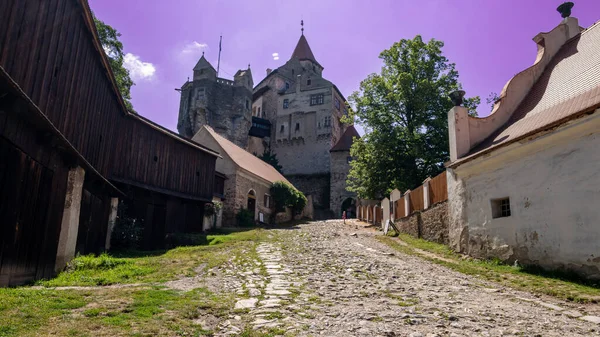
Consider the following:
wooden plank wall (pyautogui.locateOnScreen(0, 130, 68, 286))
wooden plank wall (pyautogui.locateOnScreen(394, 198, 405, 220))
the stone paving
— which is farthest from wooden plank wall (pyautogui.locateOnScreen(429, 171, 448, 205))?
wooden plank wall (pyautogui.locateOnScreen(0, 130, 68, 286))

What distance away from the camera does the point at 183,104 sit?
191 ft

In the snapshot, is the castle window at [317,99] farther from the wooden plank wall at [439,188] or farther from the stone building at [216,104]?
the wooden plank wall at [439,188]

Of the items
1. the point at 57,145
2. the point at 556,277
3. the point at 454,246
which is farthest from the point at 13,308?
the point at 454,246

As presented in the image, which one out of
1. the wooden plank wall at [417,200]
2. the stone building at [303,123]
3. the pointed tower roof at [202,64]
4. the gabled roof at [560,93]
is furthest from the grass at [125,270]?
the pointed tower roof at [202,64]

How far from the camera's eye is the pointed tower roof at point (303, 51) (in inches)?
2648

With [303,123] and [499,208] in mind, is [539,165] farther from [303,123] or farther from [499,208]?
[303,123]

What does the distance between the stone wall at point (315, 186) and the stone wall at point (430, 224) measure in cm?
3299

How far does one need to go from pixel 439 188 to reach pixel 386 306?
1059 centimetres

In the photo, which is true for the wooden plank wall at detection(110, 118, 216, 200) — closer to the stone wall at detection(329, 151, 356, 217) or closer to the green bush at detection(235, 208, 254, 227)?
the green bush at detection(235, 208, 254, 227)

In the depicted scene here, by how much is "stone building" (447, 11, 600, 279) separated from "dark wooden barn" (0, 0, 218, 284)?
1099 cm

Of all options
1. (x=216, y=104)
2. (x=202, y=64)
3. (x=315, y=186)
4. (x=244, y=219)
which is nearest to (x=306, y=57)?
(x=202, y=64)

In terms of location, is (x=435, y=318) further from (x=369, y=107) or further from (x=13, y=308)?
(x=369, y=107)

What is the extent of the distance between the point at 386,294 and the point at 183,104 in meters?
56.1

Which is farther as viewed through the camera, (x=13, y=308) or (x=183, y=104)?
(x=183, y=104)
